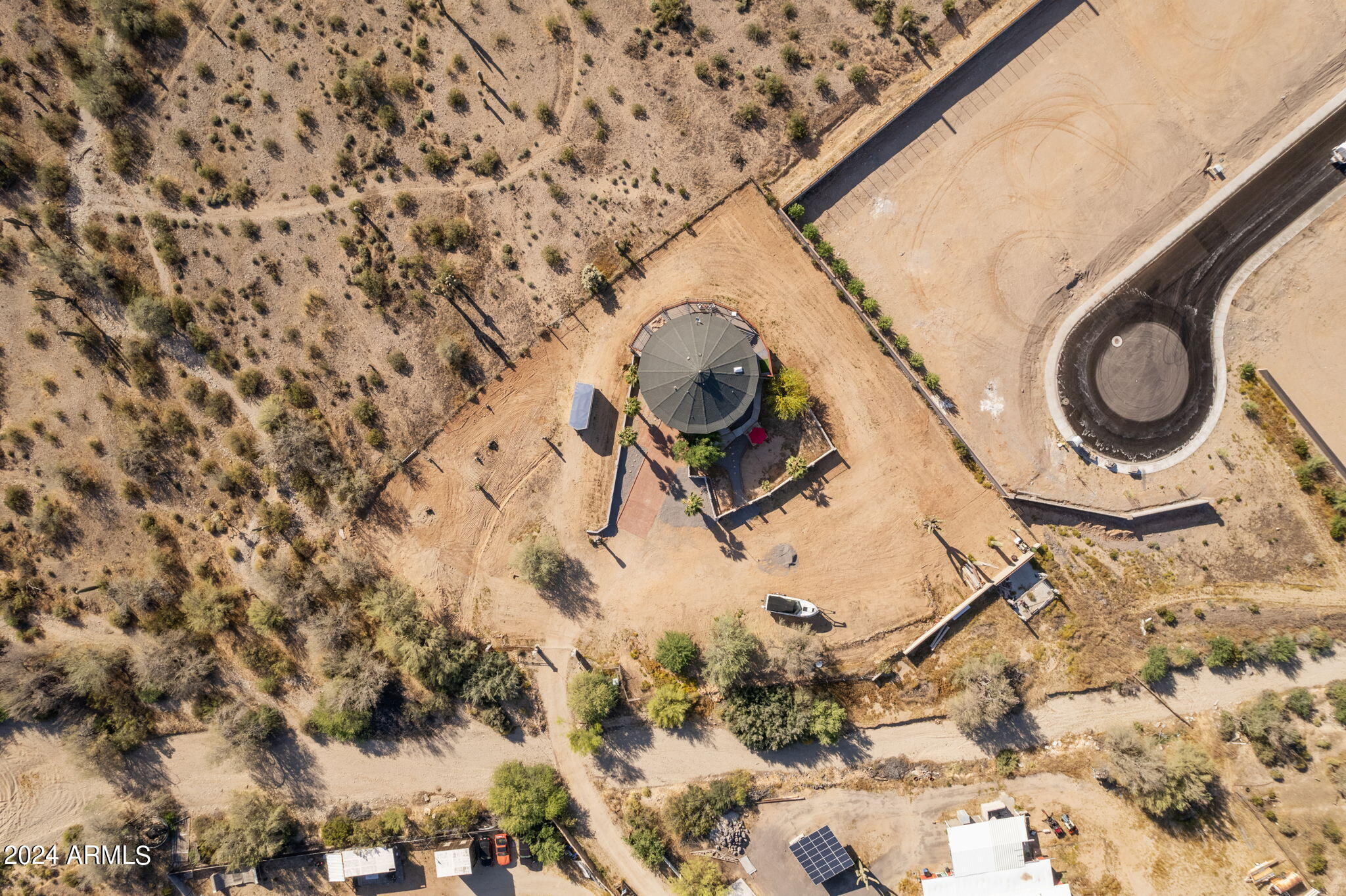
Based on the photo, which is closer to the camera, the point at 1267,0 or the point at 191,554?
the point at 1267,0

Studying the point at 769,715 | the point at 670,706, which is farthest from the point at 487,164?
the point at 769,715

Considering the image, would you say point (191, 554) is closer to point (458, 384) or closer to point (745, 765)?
point (458, 384)

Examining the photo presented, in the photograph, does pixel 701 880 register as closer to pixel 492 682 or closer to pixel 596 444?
pixel 492 682

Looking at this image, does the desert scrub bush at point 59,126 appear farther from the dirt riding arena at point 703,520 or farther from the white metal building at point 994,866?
the white metal building at point 994,866

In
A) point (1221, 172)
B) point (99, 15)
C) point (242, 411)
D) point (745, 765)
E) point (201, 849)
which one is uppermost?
point (99, 15)

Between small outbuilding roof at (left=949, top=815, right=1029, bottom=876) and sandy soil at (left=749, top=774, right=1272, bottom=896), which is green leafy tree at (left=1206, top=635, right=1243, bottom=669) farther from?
small outbuilding roof at (left=949, top=815, right=1029, bottom=876)

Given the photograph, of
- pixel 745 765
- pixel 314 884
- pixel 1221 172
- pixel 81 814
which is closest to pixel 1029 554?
pixel 745 765

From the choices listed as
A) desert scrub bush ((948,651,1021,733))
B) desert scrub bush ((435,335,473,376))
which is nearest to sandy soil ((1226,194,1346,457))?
desert scrub bush ((948,651,1021,733))
